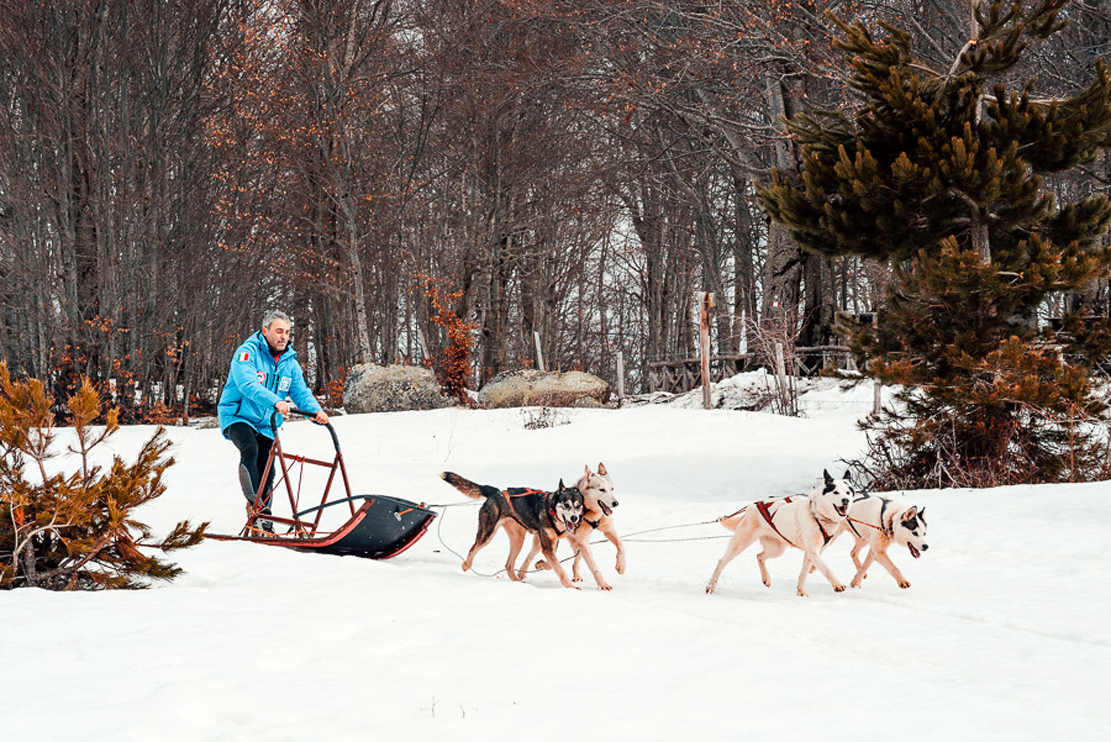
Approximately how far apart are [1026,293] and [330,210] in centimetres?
1798

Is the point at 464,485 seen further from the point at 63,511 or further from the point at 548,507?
the point at 63,511

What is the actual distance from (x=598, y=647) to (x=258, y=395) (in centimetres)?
416

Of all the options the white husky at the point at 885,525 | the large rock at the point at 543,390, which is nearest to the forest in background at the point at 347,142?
the large rock at the point at 543,390

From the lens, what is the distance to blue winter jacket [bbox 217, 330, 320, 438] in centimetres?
768

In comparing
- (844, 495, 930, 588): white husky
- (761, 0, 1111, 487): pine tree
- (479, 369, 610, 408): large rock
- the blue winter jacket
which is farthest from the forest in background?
(844, 495, 930, 588): white husky

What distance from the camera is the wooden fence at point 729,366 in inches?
832

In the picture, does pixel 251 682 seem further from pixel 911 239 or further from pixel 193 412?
pixel 193 412

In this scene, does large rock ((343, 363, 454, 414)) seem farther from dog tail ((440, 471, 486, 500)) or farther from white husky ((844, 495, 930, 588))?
white husky ((844, 495, 930, 588))

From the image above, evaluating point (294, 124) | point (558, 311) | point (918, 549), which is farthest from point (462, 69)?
point (918, 549)

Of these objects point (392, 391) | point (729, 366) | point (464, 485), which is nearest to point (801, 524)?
point (464, 485)

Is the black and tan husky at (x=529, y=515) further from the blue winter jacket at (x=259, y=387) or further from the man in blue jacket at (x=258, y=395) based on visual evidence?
the blue winter jacket at (x=259, y=387)

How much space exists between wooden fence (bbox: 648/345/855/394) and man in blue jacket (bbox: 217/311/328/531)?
40.9ft

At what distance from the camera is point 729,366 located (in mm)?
24453

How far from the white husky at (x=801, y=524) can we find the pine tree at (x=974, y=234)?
4.47 meters
